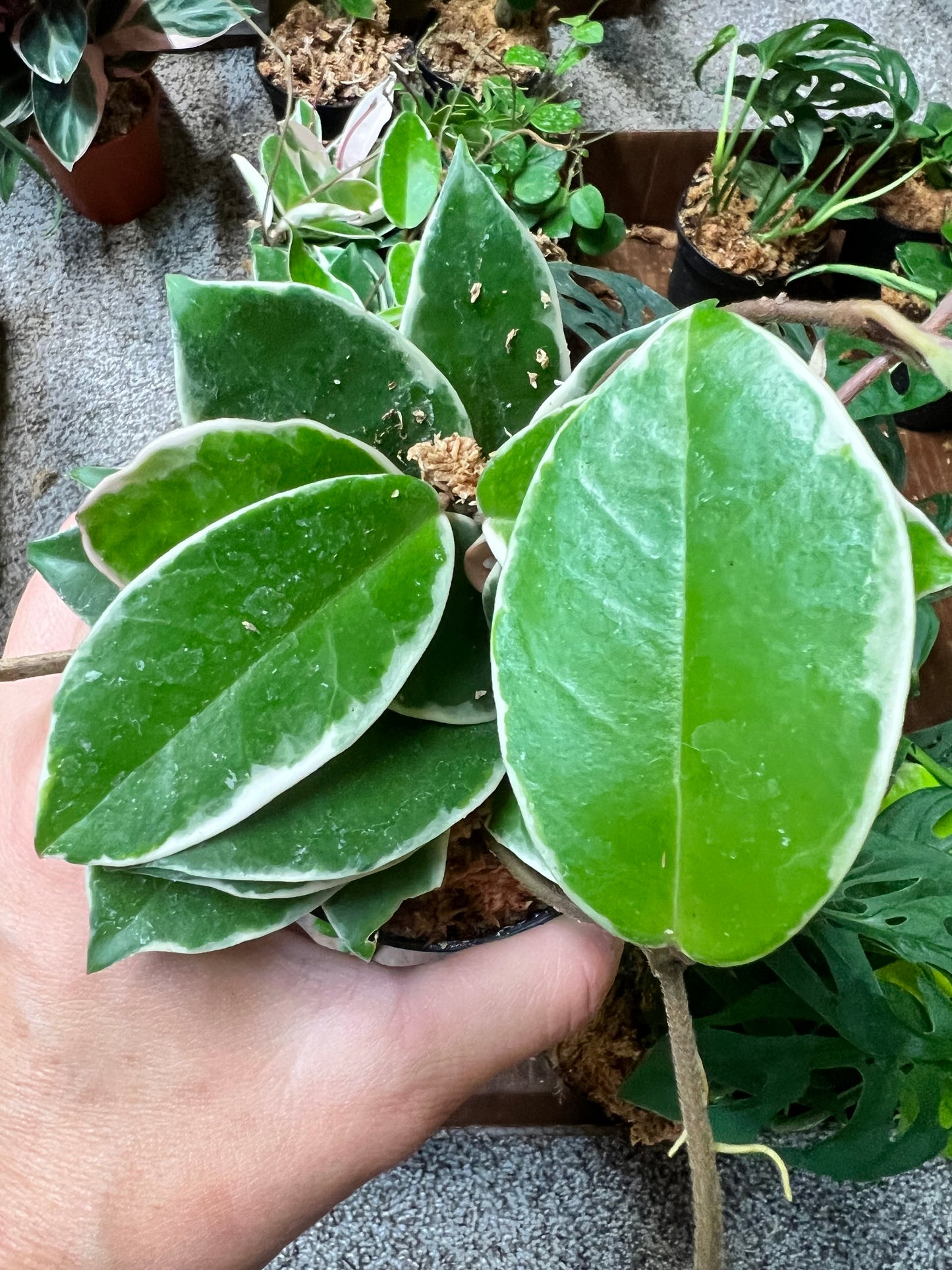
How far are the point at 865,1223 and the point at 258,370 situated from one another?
904mm

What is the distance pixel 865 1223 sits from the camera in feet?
2.57

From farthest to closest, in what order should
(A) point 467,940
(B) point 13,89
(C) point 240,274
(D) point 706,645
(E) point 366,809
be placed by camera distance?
(C) point 240,274 < (B) point 13,89 < (A) point 467,940 < (E) point 366,809 < (D) point 706,645

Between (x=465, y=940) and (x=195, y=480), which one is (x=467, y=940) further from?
(x=195, y=480)

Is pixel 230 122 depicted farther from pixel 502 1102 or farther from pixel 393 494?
pixel 502 1102

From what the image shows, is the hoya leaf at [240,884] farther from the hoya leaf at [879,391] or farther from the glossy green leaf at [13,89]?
the glossy green leaf at [13,89]

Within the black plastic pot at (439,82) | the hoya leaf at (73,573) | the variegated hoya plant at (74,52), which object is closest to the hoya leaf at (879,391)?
the hoya leaf at (73,573)

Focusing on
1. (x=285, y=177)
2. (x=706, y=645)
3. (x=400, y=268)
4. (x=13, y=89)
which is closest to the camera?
(x=706, y=645)

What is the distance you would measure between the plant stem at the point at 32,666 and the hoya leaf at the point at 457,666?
0.13m

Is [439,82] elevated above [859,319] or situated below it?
below

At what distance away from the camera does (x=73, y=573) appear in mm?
362

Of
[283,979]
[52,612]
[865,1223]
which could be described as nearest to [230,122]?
[52,612]

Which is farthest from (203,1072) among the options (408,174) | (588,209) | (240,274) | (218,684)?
(240,274)

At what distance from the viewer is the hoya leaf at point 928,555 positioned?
0.86 ft

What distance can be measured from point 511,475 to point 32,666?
196mm
